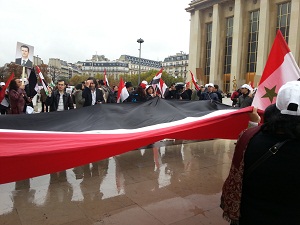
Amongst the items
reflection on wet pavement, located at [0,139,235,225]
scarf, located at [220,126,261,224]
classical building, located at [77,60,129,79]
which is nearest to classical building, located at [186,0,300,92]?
reflection on wet pavement, located at [0,139,235,225]

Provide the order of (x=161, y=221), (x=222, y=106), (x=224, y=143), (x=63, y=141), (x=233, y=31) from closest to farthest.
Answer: (x=63, y=141) < (x=161, y=221) < (x=222, y=106) < (x=224, y=143) < (x=233, y=31)

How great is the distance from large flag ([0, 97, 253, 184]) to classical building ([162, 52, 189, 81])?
103 m

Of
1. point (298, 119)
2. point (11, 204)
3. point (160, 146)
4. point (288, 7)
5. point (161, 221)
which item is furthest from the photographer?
point (288, 7)

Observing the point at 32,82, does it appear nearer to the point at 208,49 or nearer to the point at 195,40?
the point at 208,49

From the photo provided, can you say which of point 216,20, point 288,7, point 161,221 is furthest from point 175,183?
point 216,20

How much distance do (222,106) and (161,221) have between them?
2267 mm

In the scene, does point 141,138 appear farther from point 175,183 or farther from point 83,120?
point 175,183

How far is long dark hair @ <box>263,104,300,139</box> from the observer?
165cm

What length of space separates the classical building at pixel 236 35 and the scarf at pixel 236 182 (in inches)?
1126

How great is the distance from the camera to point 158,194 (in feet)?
14.5

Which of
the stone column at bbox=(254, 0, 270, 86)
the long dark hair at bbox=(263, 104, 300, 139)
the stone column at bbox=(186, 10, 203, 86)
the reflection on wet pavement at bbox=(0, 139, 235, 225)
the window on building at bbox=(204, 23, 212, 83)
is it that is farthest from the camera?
the stone column at bbox=(186, 10, 203, 86)

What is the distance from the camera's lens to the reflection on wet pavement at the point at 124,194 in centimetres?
365

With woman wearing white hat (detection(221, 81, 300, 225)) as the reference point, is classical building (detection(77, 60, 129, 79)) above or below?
above

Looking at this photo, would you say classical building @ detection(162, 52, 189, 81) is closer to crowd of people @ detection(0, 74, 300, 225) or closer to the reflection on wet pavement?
the reflection on wet pavement
